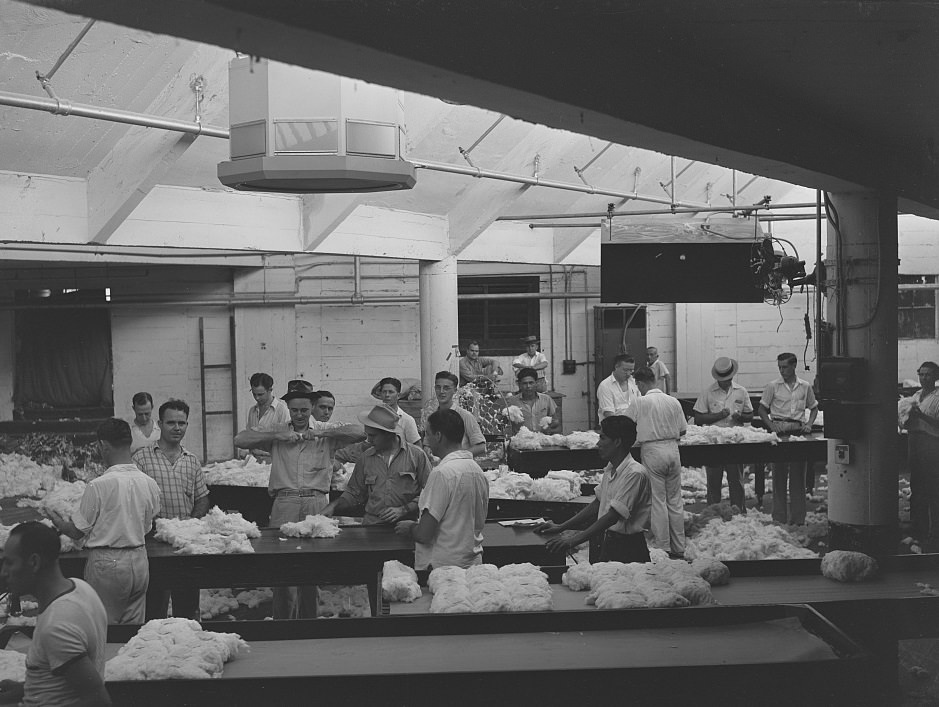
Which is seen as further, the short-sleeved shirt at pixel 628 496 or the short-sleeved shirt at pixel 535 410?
the short-sleeved shirt at pixel 535 410

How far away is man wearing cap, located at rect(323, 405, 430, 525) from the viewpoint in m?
7.73

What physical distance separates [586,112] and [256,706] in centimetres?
315

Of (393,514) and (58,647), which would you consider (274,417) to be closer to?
(393,514)

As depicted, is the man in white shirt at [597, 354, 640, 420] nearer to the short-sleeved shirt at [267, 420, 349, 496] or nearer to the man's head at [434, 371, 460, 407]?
the man's head at [434, 371, 460, 407]

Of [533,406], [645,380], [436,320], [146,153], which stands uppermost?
[146,153]

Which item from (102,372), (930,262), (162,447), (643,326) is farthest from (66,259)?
(930,262)

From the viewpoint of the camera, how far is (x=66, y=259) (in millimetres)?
13641

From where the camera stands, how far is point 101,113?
8.27m

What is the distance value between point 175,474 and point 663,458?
4.71 m

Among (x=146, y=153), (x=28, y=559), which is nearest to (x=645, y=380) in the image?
(x=146, y=153)

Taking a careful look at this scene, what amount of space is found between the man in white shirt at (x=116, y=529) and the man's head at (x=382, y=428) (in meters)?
1.76

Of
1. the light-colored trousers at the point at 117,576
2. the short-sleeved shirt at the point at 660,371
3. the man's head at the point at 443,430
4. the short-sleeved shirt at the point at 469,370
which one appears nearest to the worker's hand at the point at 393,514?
the man's head at the point at 443,430

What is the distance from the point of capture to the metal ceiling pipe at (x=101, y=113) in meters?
7.70

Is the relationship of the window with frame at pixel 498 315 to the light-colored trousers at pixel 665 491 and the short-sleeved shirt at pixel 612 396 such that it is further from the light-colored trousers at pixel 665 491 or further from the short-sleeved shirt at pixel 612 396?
the light-colored trousers at pixel 665 491
